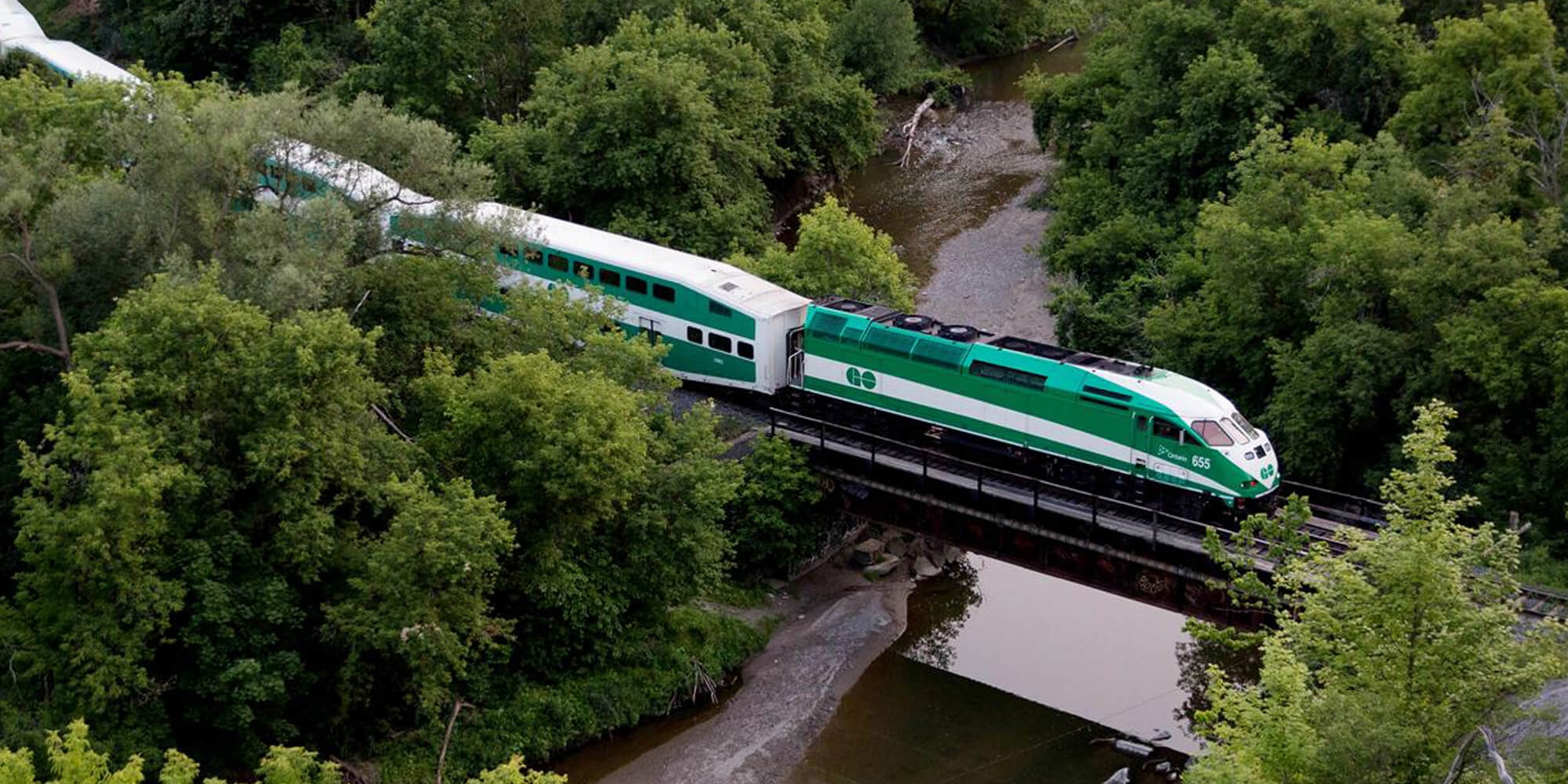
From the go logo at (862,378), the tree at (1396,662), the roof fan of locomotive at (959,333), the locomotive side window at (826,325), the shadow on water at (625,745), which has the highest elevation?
the roof fan of locomotive at (959,333)

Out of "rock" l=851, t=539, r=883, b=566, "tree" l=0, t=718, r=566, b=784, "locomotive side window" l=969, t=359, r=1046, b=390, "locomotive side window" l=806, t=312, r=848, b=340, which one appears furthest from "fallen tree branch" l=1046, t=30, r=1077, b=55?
"tree" l=0, t=718, r=566, b=784

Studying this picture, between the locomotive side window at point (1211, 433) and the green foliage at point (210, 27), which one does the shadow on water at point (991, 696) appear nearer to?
the locomotive side window at point (1211, 433)

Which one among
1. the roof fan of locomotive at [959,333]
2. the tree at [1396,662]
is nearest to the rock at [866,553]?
the roof fan of locomotive at [959,333]

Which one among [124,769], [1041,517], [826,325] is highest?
[826,325]

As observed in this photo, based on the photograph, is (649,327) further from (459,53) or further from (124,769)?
(459,53)

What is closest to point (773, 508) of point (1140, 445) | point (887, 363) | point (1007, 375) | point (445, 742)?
point (887, 363)

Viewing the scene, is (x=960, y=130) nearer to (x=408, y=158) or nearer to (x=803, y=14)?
(x=803, y=14)
